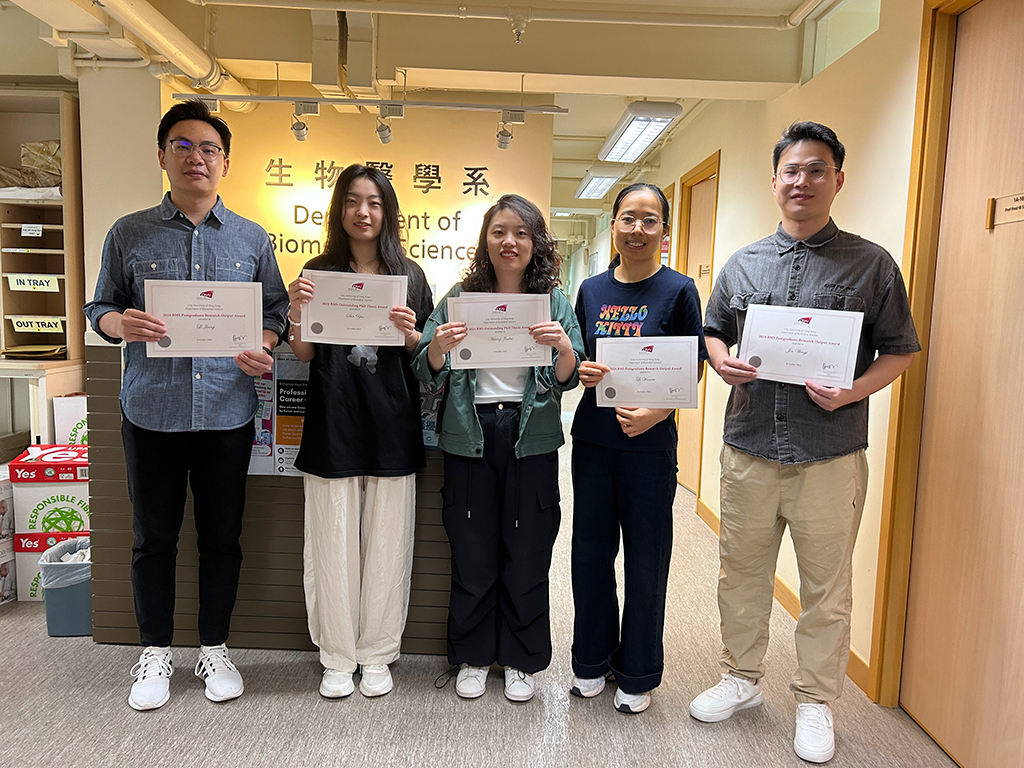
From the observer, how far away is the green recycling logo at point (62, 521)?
2.92 m

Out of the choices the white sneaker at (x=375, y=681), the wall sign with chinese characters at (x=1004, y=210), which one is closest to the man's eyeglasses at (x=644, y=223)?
the wall sign with chinese characters at (x=1004, y=210)

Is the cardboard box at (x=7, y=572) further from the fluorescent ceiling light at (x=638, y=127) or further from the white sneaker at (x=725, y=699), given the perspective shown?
the fluorescent ceiling light at (x=638, y=127)

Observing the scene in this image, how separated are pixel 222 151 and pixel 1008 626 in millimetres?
2628

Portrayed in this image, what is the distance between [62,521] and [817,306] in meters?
3.10

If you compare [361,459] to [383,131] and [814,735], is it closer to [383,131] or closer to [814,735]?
[814,735]

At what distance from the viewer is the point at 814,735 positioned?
2.02m

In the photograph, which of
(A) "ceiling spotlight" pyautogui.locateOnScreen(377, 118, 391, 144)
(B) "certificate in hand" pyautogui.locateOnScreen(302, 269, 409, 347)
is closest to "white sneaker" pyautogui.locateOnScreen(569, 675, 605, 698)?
(B) "certificate in hand" pyautogui.locateOnScreen(302, 269, 409, 347)

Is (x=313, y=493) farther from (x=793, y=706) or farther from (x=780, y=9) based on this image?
(x=780, y=9)

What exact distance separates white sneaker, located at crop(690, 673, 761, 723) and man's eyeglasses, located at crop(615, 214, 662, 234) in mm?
1476

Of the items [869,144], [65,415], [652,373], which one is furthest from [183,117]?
[65,415]

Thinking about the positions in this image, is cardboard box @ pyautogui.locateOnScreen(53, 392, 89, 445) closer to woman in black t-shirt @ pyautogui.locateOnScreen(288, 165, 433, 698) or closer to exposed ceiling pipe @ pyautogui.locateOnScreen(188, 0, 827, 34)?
exposed ceiling pipe @ pyautogui.locateOnScreen(188, 0, 827, 34)

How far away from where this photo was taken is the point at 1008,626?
72.0 inches

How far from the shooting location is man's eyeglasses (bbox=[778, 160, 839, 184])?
1.92 metres

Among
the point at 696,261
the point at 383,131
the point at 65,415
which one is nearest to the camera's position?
the point at 65,415
